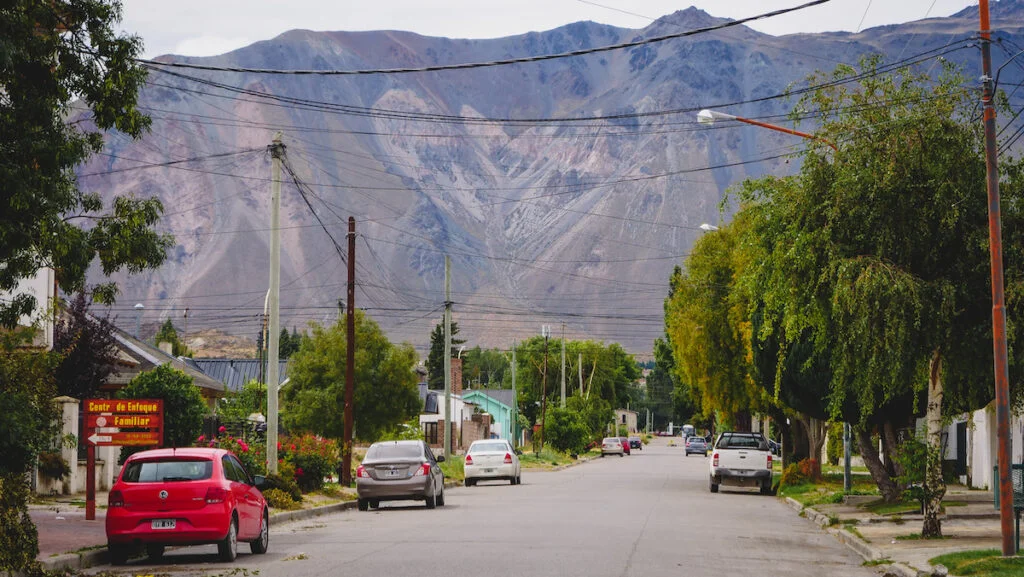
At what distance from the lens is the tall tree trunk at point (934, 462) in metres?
21.1

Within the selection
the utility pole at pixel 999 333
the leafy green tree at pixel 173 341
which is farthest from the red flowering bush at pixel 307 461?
the leafy green tree at pixel 173 341

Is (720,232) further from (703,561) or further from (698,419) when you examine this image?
(698,419)

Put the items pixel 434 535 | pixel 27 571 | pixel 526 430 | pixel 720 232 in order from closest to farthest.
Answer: pixel 27 571 < pixel 434 535 < pixel 720 232 < pixel 526 430

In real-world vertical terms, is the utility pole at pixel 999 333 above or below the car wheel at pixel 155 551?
above

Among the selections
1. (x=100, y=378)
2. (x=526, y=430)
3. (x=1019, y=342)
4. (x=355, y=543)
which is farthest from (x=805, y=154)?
→ (x=526, y=430)

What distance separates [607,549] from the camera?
739 inches

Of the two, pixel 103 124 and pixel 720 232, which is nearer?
pixel 103 124

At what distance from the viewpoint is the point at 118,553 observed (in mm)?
17500

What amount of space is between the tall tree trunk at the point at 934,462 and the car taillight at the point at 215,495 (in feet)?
36.6

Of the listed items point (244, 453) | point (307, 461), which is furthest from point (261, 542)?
point (307, 461)

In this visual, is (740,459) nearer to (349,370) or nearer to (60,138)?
(349,370)

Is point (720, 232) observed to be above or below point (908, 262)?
above

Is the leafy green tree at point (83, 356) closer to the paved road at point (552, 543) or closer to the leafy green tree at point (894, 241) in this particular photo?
the paved road at point (552, 543)

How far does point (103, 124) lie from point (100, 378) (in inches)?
902
